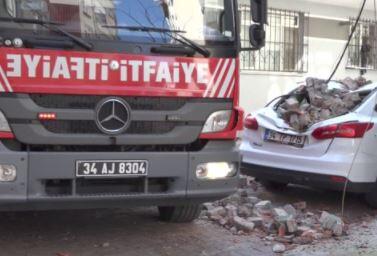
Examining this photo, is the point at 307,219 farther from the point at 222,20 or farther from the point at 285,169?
the point at 222,20

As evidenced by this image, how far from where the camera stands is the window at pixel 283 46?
1403 cm

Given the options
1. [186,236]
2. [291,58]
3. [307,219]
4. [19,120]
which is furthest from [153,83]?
[291,58]

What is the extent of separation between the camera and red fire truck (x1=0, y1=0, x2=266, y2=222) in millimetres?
4809

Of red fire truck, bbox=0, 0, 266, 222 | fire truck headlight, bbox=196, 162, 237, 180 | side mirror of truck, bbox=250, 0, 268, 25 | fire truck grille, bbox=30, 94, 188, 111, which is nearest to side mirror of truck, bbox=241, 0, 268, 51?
side mirror of truck, bbox=250, 0, 268, 25

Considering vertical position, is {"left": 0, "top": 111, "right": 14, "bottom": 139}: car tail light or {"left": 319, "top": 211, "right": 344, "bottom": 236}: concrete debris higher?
{"left": 0, "top": 111, "right": 14, "bottom": 139}: car tail light

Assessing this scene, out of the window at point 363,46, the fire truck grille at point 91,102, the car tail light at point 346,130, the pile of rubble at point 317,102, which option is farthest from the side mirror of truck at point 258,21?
the window at point 363,46

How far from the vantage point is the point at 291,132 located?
713 centimetres

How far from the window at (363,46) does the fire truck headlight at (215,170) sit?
11078 millimetres

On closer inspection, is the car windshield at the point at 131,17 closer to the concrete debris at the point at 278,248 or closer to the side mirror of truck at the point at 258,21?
the side mirror of truck at the point at 258,21

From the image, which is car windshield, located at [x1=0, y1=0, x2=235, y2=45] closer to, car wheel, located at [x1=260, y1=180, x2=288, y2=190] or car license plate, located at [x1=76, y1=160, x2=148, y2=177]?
car license plate, located at [x1=76, y1=160, x2=148, y2=177]

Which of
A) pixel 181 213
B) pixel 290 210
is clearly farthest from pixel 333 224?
Answer: pixel 181 213

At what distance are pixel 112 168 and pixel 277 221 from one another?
1921 mm

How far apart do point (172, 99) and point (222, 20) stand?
0.86 m

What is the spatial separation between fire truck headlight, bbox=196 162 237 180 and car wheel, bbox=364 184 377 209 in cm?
215
